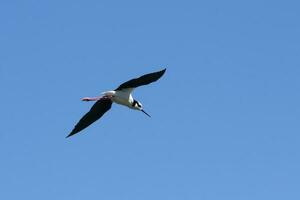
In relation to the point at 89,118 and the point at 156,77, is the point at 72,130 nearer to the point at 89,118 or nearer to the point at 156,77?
the point at 89,118

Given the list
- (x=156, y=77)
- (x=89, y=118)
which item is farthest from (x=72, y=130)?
(x=156, y=77)

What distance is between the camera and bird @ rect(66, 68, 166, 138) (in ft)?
183

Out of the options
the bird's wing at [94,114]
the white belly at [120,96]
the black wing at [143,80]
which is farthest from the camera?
the bird's wing at [94,114]

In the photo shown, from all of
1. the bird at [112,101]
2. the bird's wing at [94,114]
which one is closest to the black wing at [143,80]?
the bird at [112,101]

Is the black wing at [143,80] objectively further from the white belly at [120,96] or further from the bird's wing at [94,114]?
the bird's wing at [94,114]

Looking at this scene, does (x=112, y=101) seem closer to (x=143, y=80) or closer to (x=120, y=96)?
(x=120, y=96)

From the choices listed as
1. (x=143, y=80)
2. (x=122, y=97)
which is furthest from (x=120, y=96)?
(x=143, y=80)

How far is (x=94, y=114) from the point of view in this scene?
191 feet

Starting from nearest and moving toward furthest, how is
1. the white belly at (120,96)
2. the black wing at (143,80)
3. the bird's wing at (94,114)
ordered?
the black wing at (143,80) < the white belly at (120,96) < the bird's wing at (94,114)

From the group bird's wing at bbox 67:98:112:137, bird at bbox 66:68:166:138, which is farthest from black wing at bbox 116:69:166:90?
bird's wing at bbox 67:98:112:137

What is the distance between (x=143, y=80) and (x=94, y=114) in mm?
4194

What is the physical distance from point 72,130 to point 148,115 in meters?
4.31

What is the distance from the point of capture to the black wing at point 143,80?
54656 millimetres

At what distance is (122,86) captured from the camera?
56188 millimetres
